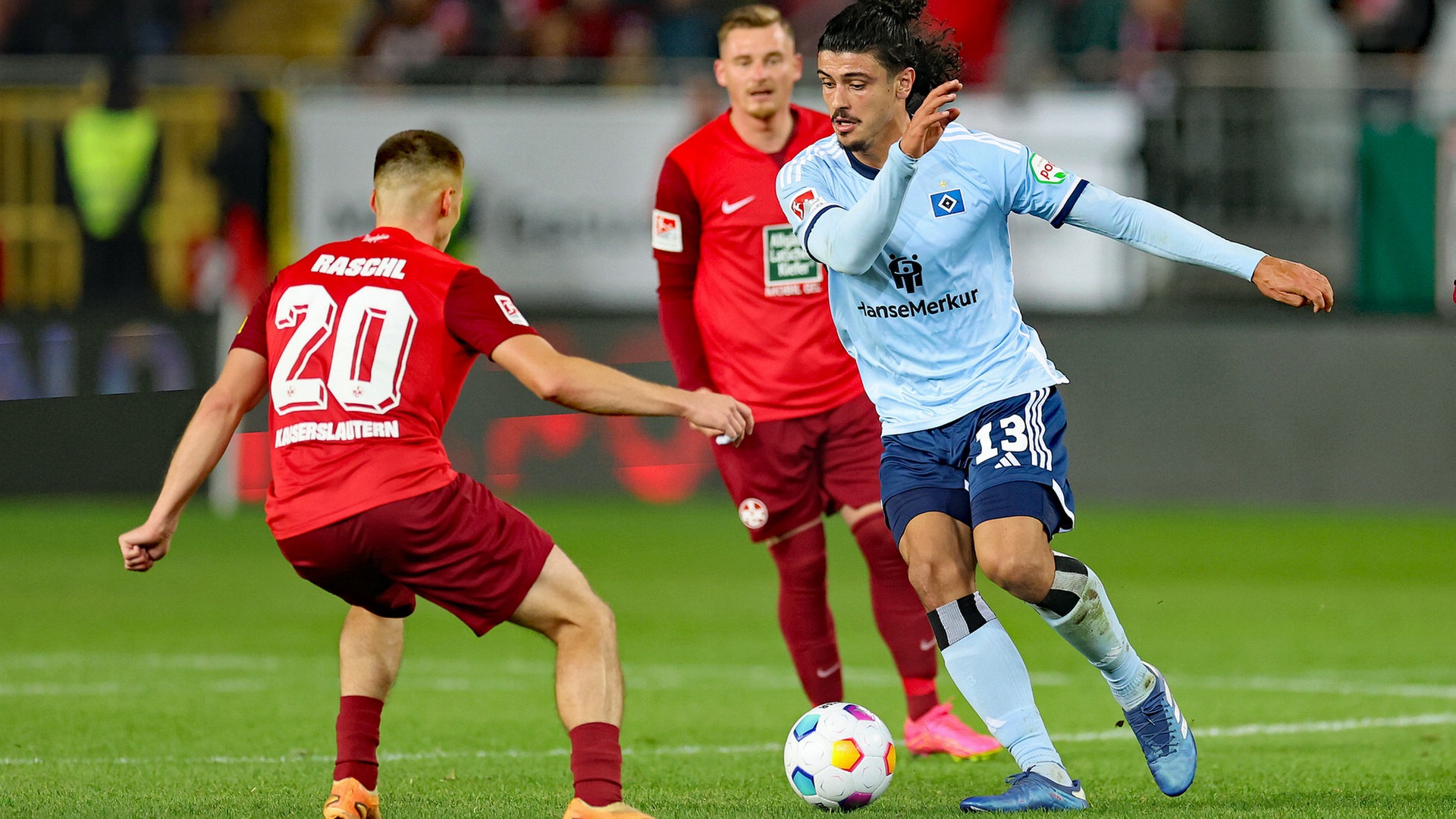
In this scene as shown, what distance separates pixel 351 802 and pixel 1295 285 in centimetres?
285

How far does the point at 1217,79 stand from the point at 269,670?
31.0ft

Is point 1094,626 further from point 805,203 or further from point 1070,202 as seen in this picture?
point 805,203

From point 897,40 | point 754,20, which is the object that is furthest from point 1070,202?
point 754,20

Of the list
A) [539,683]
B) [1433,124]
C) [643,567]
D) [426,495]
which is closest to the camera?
[426,495]

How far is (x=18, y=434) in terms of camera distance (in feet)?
51.0

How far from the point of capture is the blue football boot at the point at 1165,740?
5.65 metres

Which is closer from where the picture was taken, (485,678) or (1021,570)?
(1021,570)

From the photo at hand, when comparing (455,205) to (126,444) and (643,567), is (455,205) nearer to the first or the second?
(643,567)

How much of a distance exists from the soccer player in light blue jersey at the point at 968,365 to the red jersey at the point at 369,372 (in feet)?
3.48

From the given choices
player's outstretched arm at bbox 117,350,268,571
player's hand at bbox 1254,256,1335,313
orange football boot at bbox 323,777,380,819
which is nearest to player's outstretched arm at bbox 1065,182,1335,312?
player's hand at bbox 1254,256,1335,313

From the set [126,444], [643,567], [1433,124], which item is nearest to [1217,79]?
[1433,124]

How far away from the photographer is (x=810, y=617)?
23.3 feet

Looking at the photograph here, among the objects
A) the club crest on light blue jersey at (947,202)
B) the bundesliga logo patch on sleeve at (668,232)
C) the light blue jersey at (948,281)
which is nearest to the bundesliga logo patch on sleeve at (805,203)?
the light blue jersey at (948,281)

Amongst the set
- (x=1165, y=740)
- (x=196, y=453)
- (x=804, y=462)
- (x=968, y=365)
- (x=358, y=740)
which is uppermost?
(x=968, y=365)
